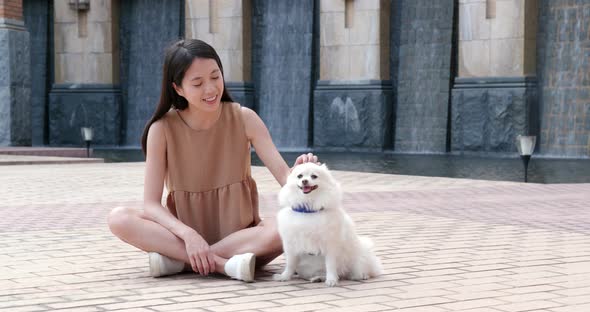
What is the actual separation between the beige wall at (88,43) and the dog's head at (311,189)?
23.3 m

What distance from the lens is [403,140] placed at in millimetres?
23156

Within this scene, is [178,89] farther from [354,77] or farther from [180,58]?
[354,77]

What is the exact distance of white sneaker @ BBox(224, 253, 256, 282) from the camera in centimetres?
541

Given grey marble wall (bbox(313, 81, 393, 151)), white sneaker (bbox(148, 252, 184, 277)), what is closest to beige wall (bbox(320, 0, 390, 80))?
grey marble wall (bbox(313, 81, 393, 151))

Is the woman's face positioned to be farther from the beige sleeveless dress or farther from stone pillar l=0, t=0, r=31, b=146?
stone pillar l=0, t=0, r=31, b=146

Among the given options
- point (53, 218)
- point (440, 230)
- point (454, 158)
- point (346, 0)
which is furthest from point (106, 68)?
point (440, 230)

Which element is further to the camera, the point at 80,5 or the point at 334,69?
the point at 80,5

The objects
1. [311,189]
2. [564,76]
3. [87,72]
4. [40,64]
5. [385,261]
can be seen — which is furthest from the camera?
[40,64]

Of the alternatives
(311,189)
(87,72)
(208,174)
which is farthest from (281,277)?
(87,72)

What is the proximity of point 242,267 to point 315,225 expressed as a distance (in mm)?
547

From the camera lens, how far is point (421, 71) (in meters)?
22.8

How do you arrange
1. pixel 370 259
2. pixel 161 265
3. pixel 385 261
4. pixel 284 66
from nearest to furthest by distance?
pixel 370 259 < pixel 161 265 < pixel 385 261 < pixel 284 66

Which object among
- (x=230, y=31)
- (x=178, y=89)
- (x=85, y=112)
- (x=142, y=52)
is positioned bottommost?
(x=85, y=112)

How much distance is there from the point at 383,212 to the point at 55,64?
20.3 metres
